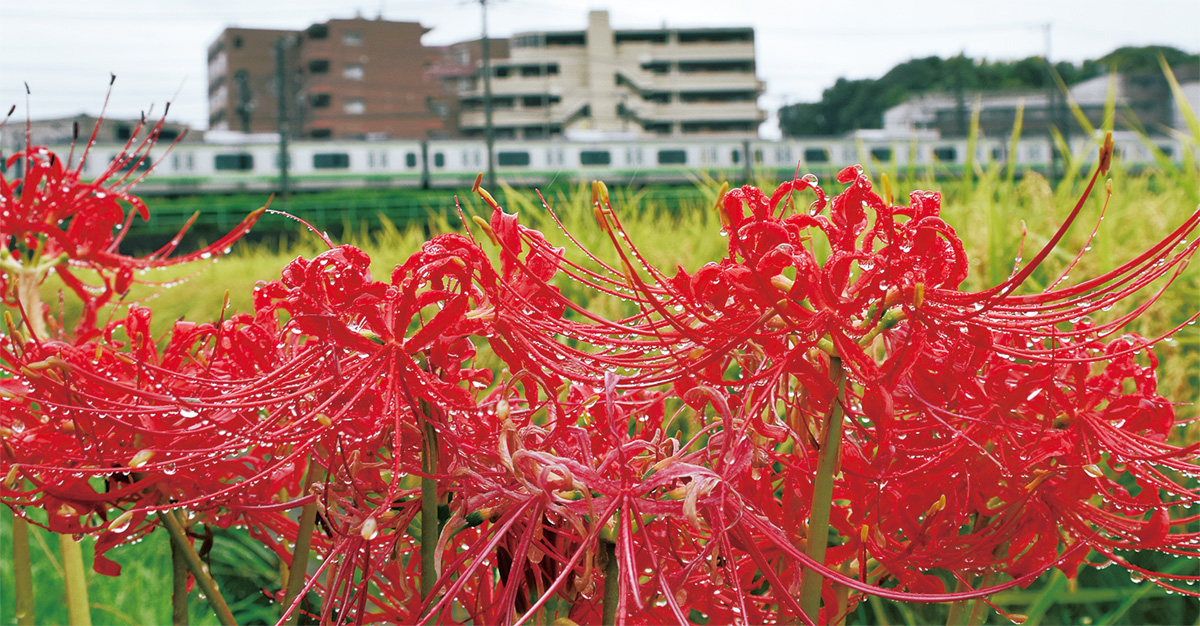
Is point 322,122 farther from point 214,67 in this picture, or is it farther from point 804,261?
point 804,261

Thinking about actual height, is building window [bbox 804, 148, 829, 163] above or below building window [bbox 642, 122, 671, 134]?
below

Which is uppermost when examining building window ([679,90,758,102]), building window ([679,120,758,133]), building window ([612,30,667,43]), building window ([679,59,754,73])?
building window ([612,30,667,43])

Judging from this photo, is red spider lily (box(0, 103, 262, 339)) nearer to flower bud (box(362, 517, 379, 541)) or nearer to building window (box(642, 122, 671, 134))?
flower bud (box(362, 517, 379, 541))

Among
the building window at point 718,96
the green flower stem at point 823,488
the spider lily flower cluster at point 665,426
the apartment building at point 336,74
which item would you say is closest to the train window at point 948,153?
the spider lily flower cluster at point 665,426

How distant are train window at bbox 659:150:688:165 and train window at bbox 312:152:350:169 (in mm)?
6911

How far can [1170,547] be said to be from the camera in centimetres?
90

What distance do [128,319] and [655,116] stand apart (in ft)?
146

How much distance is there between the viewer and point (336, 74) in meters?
42.8

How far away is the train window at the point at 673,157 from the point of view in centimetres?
1916

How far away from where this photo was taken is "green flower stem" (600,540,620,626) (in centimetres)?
70

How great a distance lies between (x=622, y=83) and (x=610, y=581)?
4418 centimetres

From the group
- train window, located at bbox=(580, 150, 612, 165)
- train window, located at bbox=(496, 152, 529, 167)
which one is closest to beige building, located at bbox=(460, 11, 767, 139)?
train window, located at bbox=(496, 152, 529, 167)

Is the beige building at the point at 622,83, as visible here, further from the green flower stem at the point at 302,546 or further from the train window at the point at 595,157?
the green flower stem at the point at 302,546

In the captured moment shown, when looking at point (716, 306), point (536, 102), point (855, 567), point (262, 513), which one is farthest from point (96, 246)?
point (536, 102)
